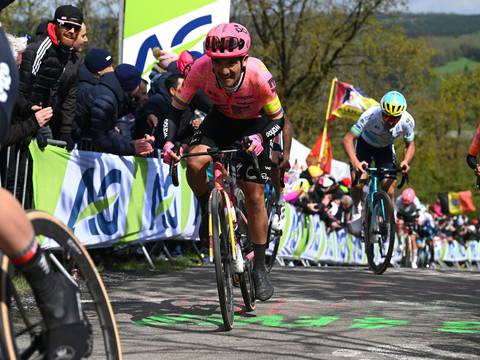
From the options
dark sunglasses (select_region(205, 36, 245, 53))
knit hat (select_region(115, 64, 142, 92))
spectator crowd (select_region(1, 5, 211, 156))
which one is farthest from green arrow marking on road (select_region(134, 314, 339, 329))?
knit hat (select_region(115, 64, 142, 92))

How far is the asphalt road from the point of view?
5.86m

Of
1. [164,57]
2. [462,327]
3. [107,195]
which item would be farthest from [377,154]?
[462,327]

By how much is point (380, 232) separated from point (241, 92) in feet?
18.7

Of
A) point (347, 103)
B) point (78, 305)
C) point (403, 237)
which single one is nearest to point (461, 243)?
point (347, 103)

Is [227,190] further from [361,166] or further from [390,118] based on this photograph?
[361,166]

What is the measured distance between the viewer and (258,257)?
7816mm

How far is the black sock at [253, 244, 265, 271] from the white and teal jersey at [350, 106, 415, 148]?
5.09 m

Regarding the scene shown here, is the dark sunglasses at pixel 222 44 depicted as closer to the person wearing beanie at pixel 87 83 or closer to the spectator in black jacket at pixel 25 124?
the spectator in black jacket at pixel 25 124

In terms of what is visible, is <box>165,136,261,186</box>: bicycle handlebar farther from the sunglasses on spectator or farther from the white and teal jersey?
the white and teal jersey

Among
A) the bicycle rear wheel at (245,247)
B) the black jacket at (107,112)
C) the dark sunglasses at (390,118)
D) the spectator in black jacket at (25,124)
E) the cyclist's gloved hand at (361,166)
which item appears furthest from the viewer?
the cyclist's gloved hand at (361,166)

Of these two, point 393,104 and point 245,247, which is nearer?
point 245,247

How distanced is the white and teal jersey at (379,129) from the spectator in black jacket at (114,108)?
2832 millimetres

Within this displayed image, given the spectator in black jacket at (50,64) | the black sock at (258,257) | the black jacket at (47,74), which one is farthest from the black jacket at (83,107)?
the black sock at (258,257)

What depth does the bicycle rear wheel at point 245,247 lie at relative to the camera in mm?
7570
